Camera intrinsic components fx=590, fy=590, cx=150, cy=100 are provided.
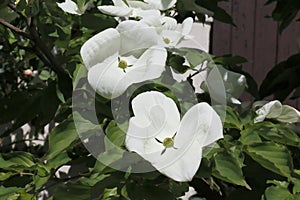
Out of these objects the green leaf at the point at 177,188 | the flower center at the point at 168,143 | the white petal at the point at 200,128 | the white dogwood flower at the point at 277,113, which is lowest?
the green leaf at the point at 177,188

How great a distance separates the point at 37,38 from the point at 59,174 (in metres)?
1.46

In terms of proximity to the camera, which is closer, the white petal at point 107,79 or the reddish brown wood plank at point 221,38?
the white petal at point 107,79

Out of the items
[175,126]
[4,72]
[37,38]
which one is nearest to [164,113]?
[175,126]

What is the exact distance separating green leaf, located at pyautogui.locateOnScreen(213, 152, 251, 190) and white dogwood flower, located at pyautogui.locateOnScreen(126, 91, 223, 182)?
0.28 feet

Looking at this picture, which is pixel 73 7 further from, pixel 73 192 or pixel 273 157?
pixel 273 157

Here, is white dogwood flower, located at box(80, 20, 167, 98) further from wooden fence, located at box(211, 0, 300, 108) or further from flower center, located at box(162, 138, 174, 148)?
wooden fence, located at box(211, 0, 300, 108)

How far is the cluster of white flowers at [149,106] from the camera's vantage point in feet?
2.67

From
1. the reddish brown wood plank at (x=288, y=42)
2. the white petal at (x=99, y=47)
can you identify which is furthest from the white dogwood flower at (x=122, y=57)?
the reddish brown wood plank at (x=288, y=42)

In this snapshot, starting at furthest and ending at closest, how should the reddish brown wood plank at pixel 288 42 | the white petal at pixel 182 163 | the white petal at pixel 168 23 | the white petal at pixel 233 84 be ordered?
the reddish brown wood plank at pixel 288 42 → the white petal at pixel 233 84 → the white petal at pixel 168 23 → the white petal at pixel 182 163

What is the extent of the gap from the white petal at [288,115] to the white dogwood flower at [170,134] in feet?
0.93

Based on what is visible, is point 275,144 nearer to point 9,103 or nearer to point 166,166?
point 166,166

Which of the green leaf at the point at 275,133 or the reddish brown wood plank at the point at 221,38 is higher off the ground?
the green leaf at the point at 275,133

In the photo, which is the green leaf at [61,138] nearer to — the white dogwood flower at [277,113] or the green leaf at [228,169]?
the green leaf at [228,169]

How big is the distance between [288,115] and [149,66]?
34 cm
